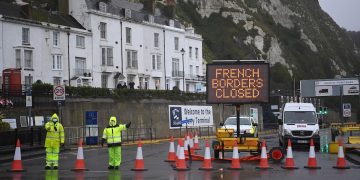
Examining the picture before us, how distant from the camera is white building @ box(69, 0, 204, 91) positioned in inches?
2643

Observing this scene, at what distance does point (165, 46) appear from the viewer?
3081 inches

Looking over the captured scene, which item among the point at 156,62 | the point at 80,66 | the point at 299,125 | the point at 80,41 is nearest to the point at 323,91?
the point at 299,125

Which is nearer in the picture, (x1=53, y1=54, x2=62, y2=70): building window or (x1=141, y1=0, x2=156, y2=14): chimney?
(x1=53, y1=54, x2=62, y2=70): building window

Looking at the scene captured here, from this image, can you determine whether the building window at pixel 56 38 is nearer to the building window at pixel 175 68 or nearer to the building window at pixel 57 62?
the building window at pixel 57 62

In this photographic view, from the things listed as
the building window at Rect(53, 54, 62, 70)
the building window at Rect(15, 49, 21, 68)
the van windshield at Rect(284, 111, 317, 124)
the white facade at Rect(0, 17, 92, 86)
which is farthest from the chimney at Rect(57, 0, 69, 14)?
the van windshield at Rect(284, 111, 317, 124)

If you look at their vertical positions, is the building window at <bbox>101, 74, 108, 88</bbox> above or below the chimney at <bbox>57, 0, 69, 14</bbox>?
below

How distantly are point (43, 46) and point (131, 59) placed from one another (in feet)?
47.0

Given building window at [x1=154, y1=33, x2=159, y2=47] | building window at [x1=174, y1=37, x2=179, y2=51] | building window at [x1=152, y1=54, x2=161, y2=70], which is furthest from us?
building window at [x1=174, y1=37, x2=179, y2=51]

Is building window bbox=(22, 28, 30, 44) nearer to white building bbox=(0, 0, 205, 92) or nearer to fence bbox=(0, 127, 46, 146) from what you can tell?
white building bbox=(0, 0, 205, 92)

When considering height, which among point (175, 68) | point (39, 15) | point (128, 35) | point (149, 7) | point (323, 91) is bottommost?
point (323, 91)

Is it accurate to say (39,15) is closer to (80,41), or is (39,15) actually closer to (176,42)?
(80,41)

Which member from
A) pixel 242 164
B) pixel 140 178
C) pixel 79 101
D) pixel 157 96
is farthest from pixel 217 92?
pixel 157 96

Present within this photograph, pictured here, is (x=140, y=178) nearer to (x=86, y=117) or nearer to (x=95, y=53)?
(x=86, y=117)

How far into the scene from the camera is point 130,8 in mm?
79125
